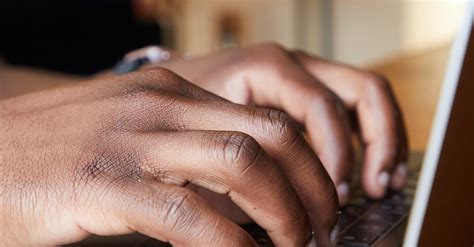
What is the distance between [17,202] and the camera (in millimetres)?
393

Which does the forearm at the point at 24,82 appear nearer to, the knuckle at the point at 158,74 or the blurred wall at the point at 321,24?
the knuckle at the point at 158,74

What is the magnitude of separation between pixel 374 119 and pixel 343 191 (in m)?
0.13

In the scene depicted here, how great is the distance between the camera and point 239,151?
0.36 m

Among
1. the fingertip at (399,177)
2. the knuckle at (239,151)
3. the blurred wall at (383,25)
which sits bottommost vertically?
the blurred wall at (383,25)

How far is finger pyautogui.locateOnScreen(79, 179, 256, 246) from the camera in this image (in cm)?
35

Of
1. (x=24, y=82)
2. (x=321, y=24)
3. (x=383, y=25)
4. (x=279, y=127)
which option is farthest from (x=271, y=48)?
(x=383, y=25)

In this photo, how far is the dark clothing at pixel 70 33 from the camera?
10.0 feet

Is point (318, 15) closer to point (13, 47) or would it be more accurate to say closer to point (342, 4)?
point (342, 4)

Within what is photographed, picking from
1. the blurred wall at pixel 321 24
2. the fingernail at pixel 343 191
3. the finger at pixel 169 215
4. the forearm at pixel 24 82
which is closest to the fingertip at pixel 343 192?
the fingernail at pixel 343 191

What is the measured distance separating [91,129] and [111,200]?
0.17ft

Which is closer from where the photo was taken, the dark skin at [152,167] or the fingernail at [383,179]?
the dark skin at [152,167]

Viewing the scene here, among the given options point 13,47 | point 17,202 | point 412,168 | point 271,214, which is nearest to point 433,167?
point 271,214

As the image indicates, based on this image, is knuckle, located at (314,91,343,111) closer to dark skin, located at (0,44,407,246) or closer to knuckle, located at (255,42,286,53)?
knuckle, located at (255,42,286,53)

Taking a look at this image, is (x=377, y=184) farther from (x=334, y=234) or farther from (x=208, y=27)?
(x=208, y=27)
